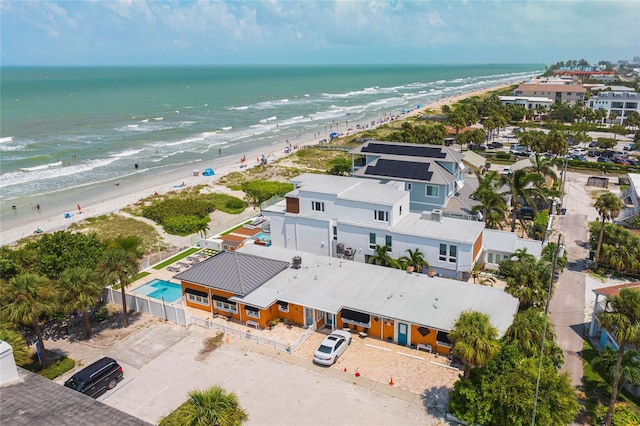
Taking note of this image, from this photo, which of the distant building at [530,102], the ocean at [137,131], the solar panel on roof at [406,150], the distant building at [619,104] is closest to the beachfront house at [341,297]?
the solar panel on roof at [406,150]

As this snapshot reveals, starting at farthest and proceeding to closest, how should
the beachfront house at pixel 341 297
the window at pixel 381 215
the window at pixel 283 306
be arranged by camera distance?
the window at pixel 381 215 < the window at pixel 283 306 < the beachfront house at pixel 341 297

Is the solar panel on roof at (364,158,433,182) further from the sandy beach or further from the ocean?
the ocean

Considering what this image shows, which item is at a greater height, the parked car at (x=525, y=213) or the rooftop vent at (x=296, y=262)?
the rooftop vent at (x=296, y=262)

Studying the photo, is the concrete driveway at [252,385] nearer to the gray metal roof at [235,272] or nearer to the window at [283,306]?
the window at [283,306]

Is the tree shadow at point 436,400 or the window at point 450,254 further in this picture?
the window at point 450,254

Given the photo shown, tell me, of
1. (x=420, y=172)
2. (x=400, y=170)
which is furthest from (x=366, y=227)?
(x=400, y=170)

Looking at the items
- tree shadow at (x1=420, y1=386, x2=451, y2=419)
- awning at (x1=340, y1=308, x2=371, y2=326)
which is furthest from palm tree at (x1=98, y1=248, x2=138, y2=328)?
tree shadow at (x1=420, y1=386, x2=451, y2=419)
